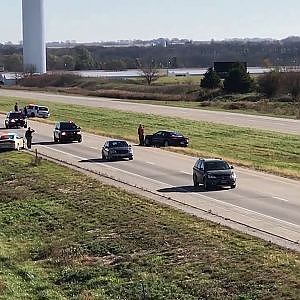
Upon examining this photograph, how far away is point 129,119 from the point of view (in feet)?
266

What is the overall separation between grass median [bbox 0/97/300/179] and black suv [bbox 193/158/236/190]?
18.7 ft

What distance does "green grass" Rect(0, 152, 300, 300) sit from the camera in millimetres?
21250

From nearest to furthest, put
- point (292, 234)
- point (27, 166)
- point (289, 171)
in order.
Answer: point (292, 234) < point (289, 171) < point (27, 166)

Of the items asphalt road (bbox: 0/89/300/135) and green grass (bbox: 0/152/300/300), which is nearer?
green grass (bbox: 0/152/300/300)

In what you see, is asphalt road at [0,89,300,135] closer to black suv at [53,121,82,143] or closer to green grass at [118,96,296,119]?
green grass at [118,96,296,119]

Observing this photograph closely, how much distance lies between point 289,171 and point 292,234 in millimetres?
17789

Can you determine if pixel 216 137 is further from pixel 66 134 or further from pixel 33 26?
pixel 33 26

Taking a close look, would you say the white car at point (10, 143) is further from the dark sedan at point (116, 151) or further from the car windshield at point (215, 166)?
the car windshield at point (215, 166)

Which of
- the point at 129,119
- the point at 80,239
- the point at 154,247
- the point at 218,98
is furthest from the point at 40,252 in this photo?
the point at 218,98

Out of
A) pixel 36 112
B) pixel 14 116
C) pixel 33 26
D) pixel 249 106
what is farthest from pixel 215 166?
pixel 33 26

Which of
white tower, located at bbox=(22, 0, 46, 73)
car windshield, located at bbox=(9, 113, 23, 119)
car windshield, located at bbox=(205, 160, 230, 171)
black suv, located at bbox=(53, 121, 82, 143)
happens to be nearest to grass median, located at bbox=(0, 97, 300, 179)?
black suv, located at bbox=(53, 121, 82, 143)

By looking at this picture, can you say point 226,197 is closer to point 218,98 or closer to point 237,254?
point 237,254

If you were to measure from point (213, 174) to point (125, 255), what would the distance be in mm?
10429

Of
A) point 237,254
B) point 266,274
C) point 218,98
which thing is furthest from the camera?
point 218,98
